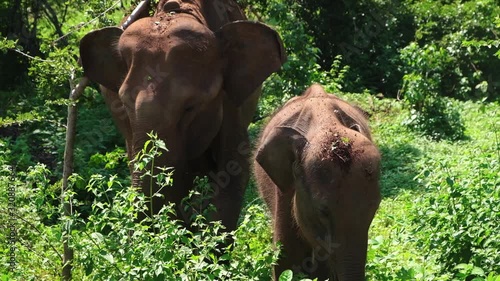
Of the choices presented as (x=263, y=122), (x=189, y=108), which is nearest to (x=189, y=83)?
(x=189, y=108)

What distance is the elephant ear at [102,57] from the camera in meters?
7.63

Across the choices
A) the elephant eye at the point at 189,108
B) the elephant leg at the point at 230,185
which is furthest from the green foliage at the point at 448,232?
the elephant eye at the point at 189,108

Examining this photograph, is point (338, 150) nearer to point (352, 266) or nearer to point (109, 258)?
point (352, 266)

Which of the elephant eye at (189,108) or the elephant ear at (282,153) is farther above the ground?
the elephant eye at (189,108)

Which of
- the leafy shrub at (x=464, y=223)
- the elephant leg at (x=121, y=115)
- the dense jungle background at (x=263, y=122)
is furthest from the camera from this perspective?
the elephant leg at (x=121, y=115)

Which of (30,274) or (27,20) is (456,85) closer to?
(27,20)

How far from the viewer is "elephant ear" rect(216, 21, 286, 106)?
24.9 ft

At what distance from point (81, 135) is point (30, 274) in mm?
4179

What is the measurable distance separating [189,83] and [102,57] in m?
0.99

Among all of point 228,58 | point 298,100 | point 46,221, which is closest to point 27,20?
point 46,221

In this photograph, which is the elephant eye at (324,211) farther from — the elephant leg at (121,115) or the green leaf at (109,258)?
the elephant leg at (121,115)

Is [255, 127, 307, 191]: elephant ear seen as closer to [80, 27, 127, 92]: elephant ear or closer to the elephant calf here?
the elephant calf

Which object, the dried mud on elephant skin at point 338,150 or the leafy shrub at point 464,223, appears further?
the leafy shrub at point 464,223

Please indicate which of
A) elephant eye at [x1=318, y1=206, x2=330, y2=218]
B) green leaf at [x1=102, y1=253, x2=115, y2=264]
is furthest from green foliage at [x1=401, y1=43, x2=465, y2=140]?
green leaf at [x1=102, y1=253, x2=115, y2=264]
